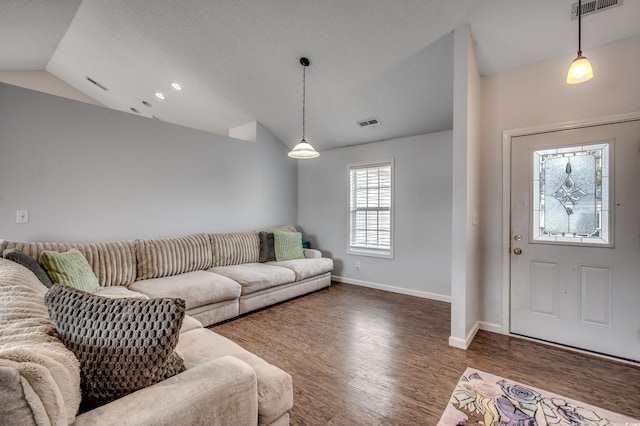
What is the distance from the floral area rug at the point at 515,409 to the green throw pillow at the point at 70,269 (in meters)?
3.06

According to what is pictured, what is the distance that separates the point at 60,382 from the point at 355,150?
186 inches

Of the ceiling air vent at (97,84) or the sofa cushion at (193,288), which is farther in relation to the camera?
the ceiling air vent at (97,84)

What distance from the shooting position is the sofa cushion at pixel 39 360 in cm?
70

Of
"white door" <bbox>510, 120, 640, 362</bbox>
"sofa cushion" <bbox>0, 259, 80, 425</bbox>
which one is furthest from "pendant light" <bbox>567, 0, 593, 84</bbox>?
"sofa cushion" <bbox>0, 259, 80, 425</bbox>

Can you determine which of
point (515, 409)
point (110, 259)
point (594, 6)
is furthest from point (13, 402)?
point (594, 6)

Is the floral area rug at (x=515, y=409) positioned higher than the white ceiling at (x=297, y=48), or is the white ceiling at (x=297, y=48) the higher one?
the white ceiling at (x=297, y=48)

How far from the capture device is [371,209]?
4895 mm

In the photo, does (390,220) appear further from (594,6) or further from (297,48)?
(594,6)

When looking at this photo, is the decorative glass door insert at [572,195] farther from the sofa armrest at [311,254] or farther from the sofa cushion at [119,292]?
the sofa cushion at [119,292]

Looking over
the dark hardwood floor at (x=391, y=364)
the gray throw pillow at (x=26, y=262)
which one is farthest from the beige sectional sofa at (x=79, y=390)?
the gray throw pillow at (x=26, y=262)

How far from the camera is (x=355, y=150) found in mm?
5035

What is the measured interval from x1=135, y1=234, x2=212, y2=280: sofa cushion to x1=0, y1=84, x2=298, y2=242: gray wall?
1.35ft

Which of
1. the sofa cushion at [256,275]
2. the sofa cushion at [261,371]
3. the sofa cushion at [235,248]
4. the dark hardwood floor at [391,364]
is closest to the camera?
the sofa cushion at [261,371]

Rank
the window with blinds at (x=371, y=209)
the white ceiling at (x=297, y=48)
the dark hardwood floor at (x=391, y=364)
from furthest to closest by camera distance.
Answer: the window with blinds at (x=371, y=209), the white ceiling at (x=297, y=48), the dark hardwood floor at (x=391, y=364)
